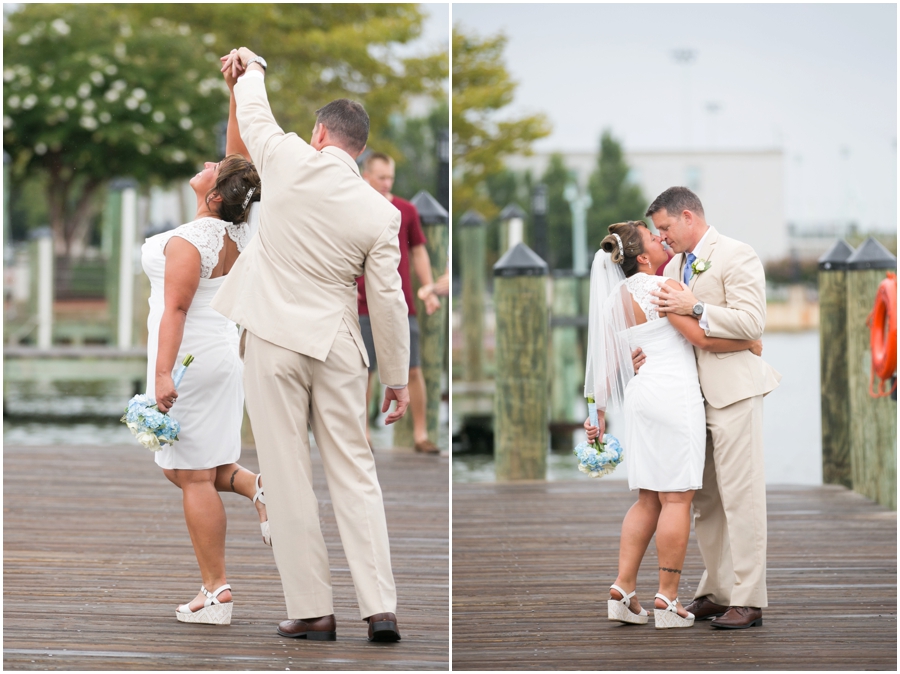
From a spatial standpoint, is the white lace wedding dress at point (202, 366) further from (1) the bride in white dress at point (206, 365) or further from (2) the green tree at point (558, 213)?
(2) the green tree at point (558, 213)

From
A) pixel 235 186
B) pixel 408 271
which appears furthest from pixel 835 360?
pixel 235 186

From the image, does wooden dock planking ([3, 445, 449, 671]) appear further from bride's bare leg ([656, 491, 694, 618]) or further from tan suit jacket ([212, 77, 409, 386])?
tan suit jacket ([212, 77, 409, 386])

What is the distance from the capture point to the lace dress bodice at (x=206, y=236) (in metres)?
3.50

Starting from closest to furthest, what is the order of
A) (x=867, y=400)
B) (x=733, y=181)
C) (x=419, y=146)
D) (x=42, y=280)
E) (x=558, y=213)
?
(x=867, y=400) < (x=42, y=280) < (x=419, y=146) < (x=558, y=213) < (x=733, y=181)

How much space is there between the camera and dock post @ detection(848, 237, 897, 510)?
19.4 ft

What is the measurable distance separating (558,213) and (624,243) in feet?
143

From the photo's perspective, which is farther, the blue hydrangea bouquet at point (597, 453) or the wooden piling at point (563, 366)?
the wooden piling at point (563, 366)

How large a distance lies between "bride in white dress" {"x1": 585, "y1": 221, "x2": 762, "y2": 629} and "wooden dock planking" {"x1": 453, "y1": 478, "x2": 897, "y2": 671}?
21 centimetres

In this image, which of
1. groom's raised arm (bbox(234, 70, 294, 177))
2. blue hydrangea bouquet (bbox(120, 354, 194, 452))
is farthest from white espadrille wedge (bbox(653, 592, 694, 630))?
groom's raised arm (bbox(234, 70, 294, 177))

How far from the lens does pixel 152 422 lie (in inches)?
135

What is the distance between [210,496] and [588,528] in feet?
7.92

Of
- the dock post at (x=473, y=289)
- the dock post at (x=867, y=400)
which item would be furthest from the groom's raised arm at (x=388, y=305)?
the dock post at (x=473, y=289)

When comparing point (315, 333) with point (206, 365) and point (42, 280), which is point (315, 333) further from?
point (42, 280)

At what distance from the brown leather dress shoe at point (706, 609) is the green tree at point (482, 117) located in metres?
21.6
